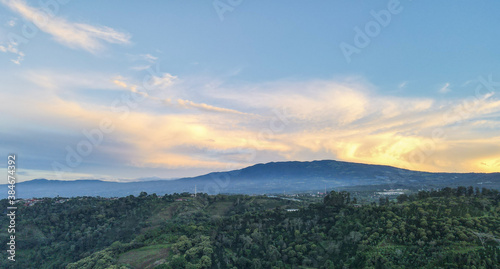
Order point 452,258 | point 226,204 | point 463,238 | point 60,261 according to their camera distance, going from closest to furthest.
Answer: point 452,258 → point 463,238 → point 60,261 → point 226,204

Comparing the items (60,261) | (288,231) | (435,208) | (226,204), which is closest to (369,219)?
(435,208)

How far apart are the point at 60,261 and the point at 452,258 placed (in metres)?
92.2

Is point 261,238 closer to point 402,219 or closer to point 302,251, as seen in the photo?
point 302,251

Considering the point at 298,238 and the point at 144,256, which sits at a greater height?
the point at 298,238

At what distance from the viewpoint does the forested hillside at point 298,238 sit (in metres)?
44.3

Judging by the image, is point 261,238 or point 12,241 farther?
point 12,241

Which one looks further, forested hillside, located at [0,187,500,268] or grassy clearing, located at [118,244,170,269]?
grassy clearing, located at [118,244,170,269]

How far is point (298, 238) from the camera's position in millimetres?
59219

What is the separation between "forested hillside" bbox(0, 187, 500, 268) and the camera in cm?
4427

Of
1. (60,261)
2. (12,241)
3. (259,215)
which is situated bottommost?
(60,261)

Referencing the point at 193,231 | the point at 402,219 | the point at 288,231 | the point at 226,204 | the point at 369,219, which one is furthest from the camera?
the point at 226,204

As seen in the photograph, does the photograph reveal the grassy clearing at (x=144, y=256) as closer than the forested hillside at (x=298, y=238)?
No

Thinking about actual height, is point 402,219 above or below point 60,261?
above

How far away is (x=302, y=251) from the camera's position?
180ft
